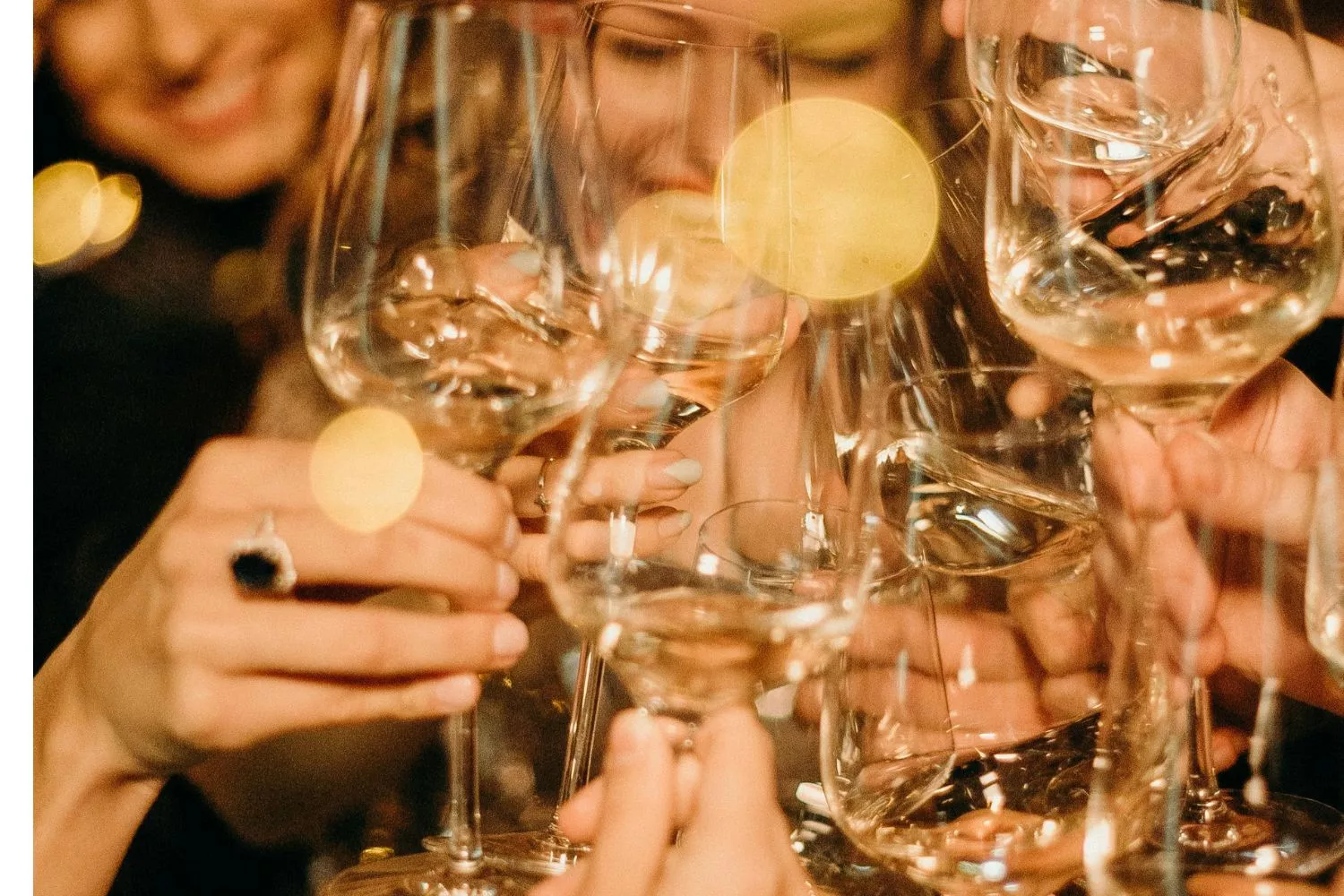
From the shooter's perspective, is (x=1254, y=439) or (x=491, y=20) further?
(x=1254, y=439)

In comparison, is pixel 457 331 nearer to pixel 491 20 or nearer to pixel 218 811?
pixel 491 20

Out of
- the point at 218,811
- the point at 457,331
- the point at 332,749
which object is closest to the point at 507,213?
the point at 457,331

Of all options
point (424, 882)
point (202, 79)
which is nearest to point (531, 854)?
point (424, 882)

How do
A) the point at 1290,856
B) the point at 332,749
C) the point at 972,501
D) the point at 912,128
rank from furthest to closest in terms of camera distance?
the point at 332,749 < the point at 912,128 < the point at 972,501 < the point at 1290,856

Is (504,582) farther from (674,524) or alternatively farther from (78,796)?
(78,796)

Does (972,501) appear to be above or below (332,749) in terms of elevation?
above

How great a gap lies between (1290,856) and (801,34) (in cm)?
86

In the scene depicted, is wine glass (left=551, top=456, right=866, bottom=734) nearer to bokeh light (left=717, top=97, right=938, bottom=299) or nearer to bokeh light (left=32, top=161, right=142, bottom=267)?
bokeh light (left=717, top=97, right=938, bottom=299)

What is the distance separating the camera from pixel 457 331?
52 centimetres

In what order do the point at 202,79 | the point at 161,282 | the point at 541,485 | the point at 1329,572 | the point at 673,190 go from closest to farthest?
the point at 1329,572, the point at 673,190, the point at 541,485, the point at 202,79, the point at 161,282

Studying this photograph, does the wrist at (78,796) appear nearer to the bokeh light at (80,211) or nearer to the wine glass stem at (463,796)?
the wine glass stem at (463,796)

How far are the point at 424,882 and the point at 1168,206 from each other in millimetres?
459

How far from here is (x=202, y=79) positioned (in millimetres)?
968

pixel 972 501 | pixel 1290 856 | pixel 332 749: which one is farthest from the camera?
pixel 332 749
